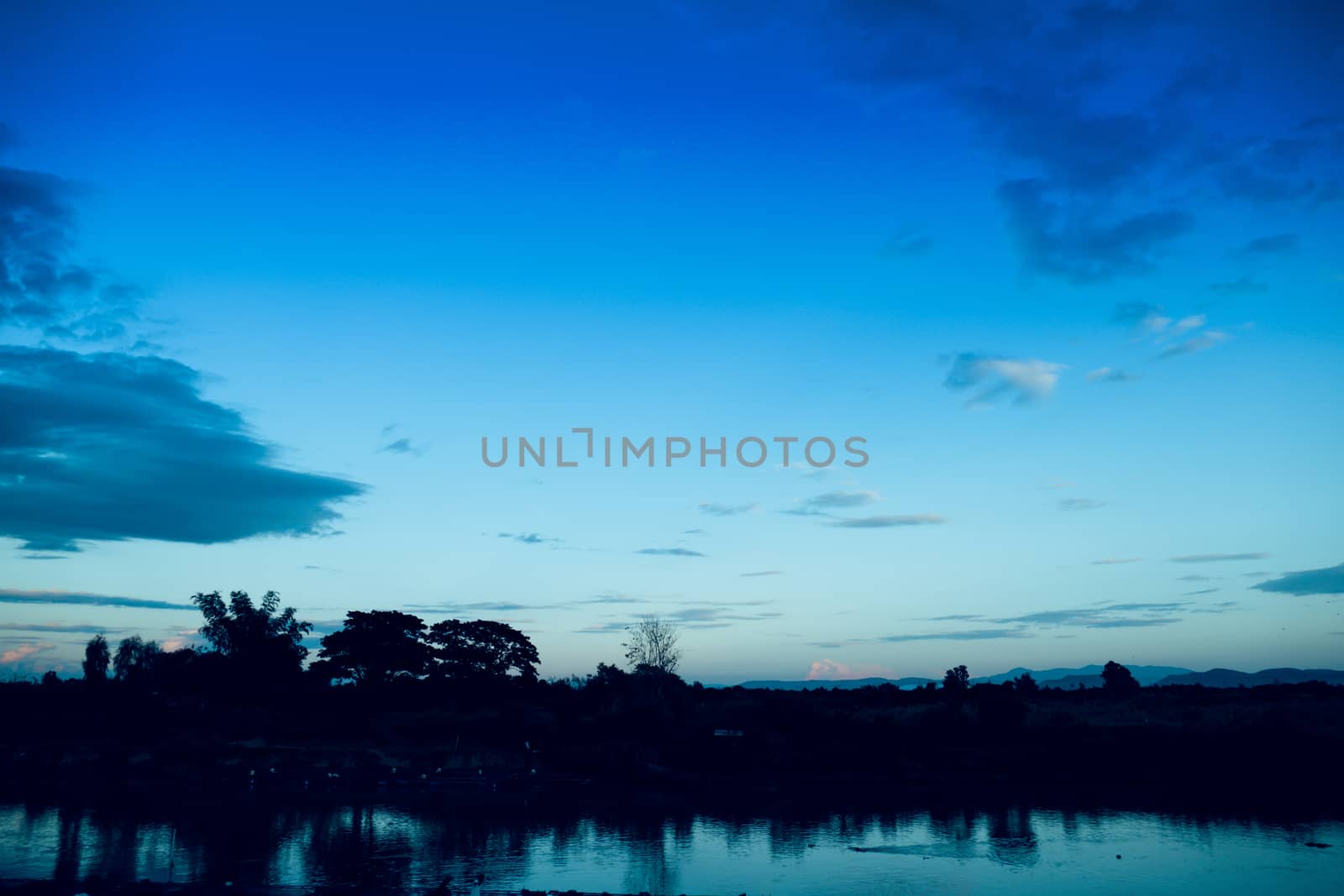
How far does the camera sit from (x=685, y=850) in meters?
37.3

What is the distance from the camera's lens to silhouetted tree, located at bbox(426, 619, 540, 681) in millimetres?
77750

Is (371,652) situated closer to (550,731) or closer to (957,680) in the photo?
(550,731)

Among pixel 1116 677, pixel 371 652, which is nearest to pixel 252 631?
pixel 371 652

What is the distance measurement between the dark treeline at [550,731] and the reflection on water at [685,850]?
28.1 ft

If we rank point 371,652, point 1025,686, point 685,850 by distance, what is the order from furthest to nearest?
point 1025,686 < point 371,652 < point 685,850

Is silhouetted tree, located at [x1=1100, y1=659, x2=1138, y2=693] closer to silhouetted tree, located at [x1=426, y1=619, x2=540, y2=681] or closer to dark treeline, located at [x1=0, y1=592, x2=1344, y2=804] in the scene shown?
dark treeline, located at [x1=0, y1=592, x2=1344, y2=804]

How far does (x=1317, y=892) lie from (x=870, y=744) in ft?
107

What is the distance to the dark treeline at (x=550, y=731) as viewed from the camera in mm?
54312

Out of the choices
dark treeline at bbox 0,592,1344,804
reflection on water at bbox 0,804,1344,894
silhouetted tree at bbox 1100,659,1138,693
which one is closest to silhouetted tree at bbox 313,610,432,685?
dark treeline at bbox 0,592,1344,804

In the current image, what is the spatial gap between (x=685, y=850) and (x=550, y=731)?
27.7 metres

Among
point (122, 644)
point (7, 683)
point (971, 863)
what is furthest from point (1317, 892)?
point (122, 644)

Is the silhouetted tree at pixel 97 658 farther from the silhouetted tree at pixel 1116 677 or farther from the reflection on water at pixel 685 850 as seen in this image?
the silhouetted tree at pixel 1116 677

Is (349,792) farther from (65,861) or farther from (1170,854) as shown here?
(1170,854)

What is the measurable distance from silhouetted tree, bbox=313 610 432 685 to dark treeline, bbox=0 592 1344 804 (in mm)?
142
